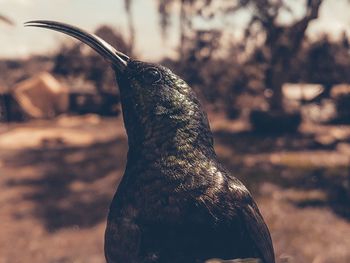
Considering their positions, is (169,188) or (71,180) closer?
(169,188)

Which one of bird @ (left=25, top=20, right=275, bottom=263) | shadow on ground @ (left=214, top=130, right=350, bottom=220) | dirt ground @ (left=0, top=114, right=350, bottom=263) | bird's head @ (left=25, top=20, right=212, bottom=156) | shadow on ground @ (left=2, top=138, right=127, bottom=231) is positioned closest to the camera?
bird @ (left=25, top=20, right=275, bottom=263)

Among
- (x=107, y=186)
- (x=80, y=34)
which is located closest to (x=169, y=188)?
(x=80, y=34)

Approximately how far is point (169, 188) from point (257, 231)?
1.50 ft

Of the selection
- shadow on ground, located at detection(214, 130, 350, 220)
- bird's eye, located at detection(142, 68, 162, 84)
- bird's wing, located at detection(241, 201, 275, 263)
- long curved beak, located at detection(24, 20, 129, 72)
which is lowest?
shadow on ground, located at detection(214, 130, 350, 220)

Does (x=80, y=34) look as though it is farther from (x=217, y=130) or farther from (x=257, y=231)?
(x=217, y=130)

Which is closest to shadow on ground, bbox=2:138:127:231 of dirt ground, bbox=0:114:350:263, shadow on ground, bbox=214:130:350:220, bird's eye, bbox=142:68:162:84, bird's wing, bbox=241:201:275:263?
dirt ground, bbox=0:114:350:263

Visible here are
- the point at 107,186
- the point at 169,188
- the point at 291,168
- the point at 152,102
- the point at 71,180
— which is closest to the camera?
the point at 169,188

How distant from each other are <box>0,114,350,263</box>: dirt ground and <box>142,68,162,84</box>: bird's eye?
5510mm

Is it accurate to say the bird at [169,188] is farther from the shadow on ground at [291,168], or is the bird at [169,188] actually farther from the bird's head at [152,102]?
the shadow on ground at [291,168]

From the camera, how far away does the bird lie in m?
1.73

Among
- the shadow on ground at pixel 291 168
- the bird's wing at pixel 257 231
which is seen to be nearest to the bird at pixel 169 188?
the bird's wing at pixel 257 231

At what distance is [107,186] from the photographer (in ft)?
34.0

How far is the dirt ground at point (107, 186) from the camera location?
754 cm

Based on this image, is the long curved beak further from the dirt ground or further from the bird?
the dirt ground
